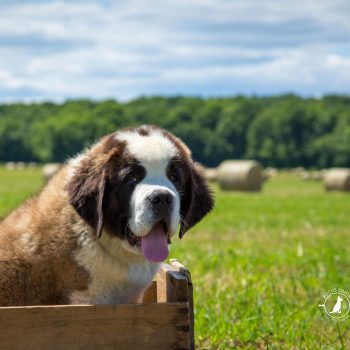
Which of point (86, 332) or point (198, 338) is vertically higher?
point (86, 332)

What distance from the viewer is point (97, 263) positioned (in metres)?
3.54

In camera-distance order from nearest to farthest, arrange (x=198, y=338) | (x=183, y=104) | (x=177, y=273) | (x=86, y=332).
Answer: (x=86, y=332)
(x=177, y=273)
(x=198, y=338)
(x=183, y=104)

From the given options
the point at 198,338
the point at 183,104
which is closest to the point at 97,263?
the point at 198,338

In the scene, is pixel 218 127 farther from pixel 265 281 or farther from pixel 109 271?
pixel 109 271

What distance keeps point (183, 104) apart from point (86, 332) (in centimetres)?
9343

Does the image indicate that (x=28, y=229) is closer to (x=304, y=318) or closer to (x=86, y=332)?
(x=86, y=332)

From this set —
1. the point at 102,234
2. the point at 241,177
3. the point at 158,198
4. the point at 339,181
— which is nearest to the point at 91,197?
the point at 102,234

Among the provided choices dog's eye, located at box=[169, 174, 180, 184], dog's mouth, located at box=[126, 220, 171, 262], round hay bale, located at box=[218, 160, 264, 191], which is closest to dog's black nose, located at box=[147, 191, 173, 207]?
dog's mouth, located at box=[126, 220, 171, 262]

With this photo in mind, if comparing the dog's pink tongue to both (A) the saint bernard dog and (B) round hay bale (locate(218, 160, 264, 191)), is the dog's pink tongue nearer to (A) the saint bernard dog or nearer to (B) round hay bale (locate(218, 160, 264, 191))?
(A) the saint bernard dog

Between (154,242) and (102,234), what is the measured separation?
0.90 feet

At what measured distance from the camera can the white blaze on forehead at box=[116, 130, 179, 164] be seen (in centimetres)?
354

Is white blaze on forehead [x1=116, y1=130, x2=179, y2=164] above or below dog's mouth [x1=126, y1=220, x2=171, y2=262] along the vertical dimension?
above

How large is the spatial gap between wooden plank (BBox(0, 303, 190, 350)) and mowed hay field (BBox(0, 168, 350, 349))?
1.43m
